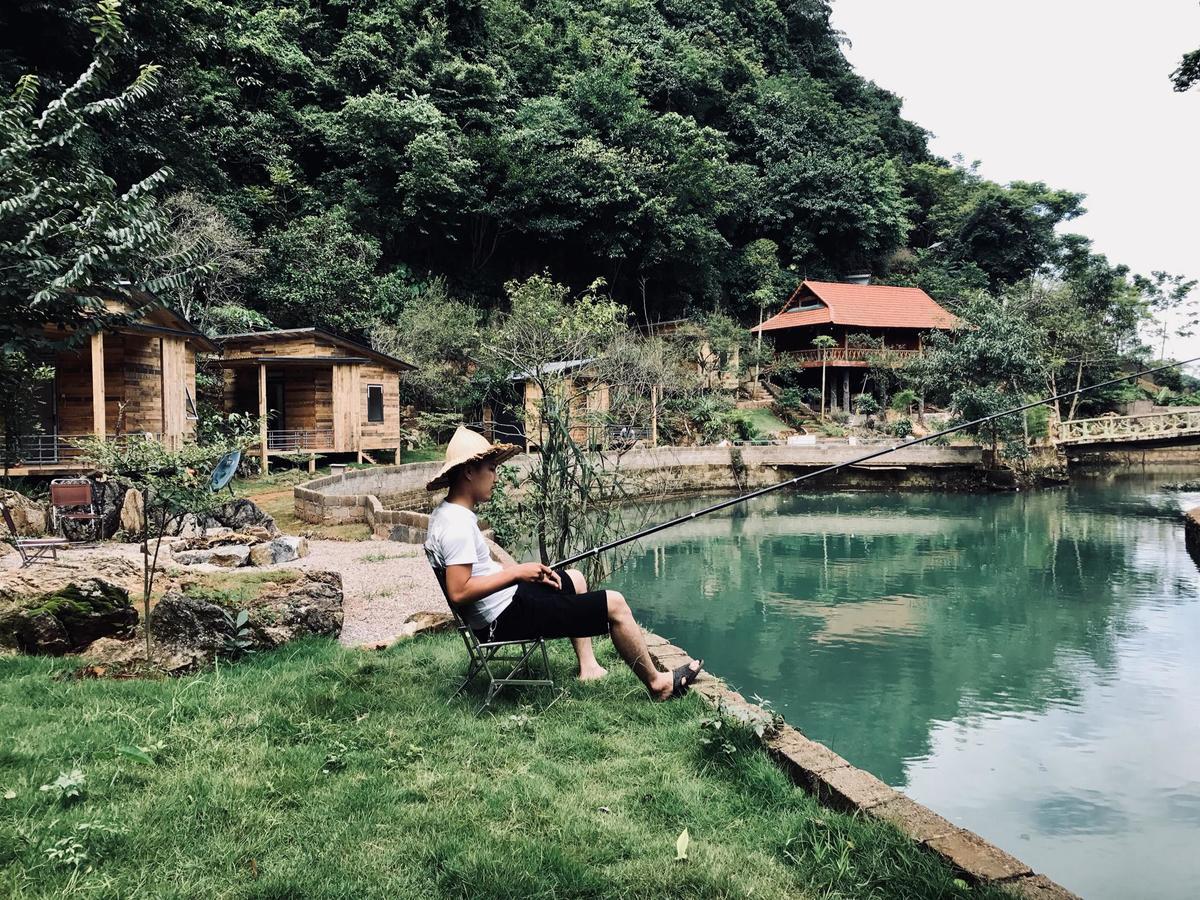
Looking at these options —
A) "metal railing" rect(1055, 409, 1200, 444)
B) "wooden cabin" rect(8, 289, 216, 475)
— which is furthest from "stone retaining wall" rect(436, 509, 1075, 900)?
"metal railing" rect(1055, 409, 1200, 444)

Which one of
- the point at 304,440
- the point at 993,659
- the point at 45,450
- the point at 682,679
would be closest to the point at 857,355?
the point at 304,440

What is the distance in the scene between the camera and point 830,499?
24078 mm

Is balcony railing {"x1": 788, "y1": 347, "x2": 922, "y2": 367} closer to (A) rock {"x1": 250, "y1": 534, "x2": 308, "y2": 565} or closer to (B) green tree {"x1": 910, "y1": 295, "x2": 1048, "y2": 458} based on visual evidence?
(B) green tree {"x1": 910, "y1": 295, "x2": 1048, "y2": 458}

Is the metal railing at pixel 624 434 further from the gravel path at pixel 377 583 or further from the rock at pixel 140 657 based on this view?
the rock at pixel 140 657

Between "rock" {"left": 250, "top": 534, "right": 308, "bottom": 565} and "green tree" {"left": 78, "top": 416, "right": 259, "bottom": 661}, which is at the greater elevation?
"green tree" {"left": 78, "top": 416, "right": 259, "bottom": 661}

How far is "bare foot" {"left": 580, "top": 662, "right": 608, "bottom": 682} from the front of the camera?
4172 millimetres

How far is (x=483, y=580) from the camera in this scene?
3.52 m

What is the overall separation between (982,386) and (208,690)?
24.3 m

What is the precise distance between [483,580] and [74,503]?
9.80 meters

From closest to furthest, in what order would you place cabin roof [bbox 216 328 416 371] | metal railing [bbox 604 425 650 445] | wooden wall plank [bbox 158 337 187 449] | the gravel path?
the gravel path
metal railing [bbox 604 425 650 445]
wooden wall plank [bbox 158 337 187 449]
cabin roof [bbox 216 328 416 371]

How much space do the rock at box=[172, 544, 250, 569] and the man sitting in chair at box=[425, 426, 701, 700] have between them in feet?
21.5

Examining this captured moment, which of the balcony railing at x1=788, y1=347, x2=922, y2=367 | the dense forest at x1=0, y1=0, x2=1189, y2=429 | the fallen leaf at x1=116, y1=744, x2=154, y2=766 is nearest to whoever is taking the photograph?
the fallen leaf at x1=116, y1=744, x2=154, y2=766

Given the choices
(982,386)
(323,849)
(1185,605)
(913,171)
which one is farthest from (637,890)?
(913,171)

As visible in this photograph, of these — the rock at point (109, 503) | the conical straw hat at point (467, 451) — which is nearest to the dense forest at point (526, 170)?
the rock at point (109, 503)
